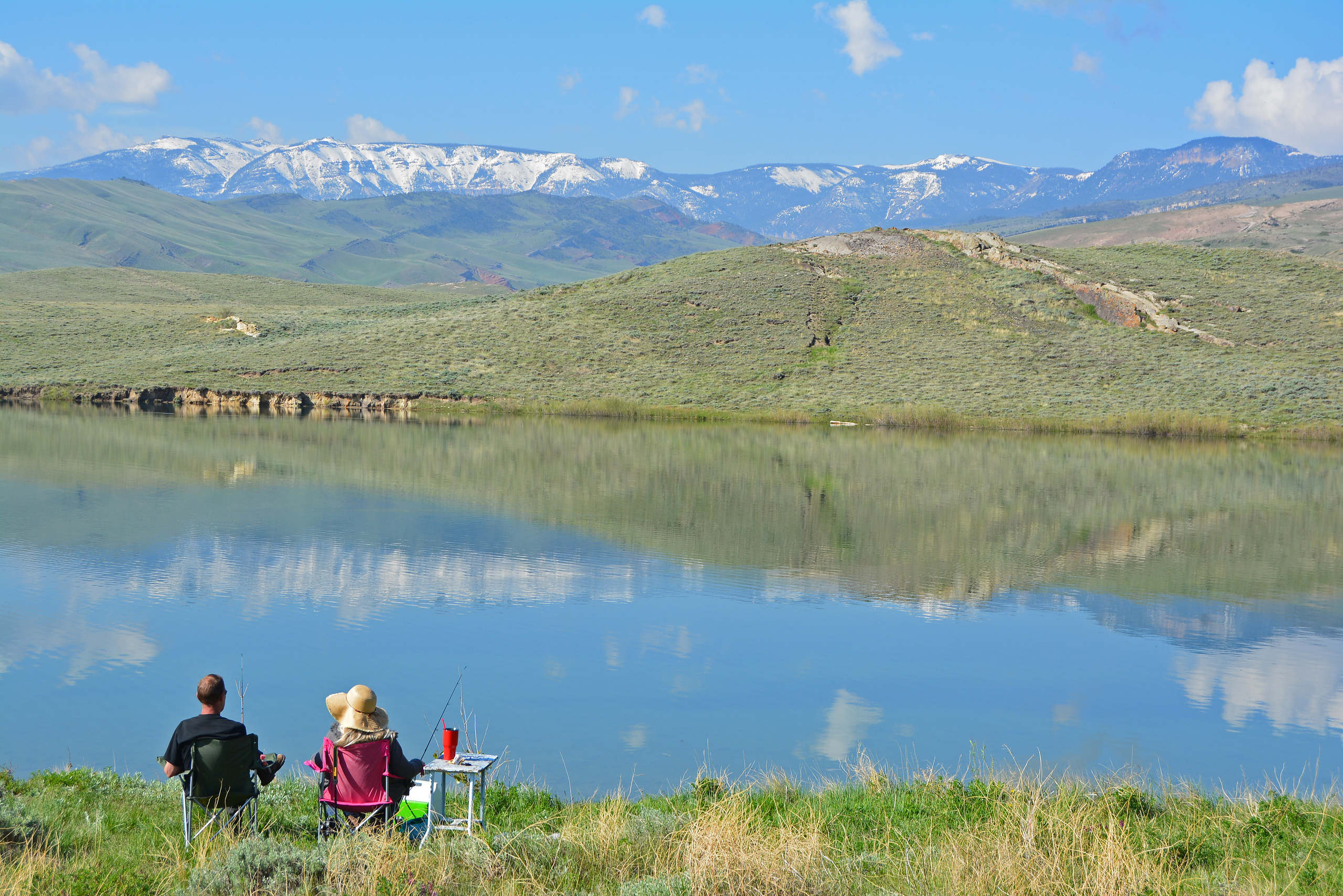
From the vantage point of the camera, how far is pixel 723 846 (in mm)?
6199

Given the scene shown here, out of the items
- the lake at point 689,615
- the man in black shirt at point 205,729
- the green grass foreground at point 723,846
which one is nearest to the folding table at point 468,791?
the green grass foreground at point 723,846

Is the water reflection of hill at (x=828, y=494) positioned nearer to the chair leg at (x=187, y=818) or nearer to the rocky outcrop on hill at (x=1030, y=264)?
the chair leg at (x=187, y=818)

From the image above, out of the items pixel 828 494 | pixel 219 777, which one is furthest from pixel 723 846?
pixel 828 494

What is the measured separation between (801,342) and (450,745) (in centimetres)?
6019

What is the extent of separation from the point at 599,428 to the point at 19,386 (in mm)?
34190

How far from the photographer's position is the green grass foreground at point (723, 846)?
19.7ft

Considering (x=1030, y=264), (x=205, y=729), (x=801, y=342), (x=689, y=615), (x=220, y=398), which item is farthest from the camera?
(x=1030, y=264)

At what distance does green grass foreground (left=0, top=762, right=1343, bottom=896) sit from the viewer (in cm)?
602

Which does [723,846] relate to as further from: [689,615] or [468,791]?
[689,615]

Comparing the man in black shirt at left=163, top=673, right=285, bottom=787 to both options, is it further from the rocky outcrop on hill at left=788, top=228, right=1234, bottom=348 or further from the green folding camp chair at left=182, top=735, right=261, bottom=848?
the rocky outcrop on hill at left=788, top=228, right=1234, bottom=348

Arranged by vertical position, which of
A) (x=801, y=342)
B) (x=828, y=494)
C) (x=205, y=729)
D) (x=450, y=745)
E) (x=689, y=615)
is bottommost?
(x=689, y=615)

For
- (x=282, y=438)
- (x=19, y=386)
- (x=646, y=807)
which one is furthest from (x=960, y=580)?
(x=19, y=386)

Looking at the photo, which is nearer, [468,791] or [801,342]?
[468,791]

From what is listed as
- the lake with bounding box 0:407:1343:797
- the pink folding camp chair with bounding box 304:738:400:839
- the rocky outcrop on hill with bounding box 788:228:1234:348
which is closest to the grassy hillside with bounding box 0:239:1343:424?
the rocky outcrop on hill with bounding box 788:228:1234:348
